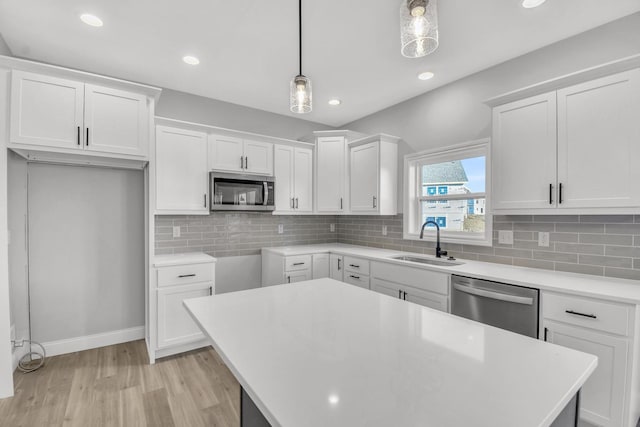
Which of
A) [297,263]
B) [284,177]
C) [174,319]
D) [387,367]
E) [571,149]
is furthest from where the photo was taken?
[284,177]

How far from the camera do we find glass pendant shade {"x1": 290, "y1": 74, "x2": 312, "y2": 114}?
5.59 feet

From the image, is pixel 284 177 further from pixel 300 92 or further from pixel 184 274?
pixel 300 92

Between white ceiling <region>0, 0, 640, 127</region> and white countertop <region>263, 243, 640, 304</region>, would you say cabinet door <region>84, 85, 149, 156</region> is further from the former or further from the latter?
white countertop <region>263, 243, 640, 304</region>

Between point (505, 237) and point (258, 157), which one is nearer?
point (505, 237)

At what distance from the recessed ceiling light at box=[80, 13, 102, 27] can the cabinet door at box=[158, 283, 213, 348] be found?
2.17 meters

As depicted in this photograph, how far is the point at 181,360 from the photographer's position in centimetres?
290

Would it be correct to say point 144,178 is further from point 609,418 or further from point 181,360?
point 609,418

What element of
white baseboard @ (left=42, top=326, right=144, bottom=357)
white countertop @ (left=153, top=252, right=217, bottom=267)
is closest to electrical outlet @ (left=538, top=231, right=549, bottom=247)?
white countertop @ (left=153, top=252, right=217, bottom=267)

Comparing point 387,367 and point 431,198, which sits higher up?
point 431,198

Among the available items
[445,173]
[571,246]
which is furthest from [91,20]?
[571,246]

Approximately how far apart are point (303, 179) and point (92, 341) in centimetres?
285

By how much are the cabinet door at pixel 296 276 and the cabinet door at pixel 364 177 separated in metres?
1.01

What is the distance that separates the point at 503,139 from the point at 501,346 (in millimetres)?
1976

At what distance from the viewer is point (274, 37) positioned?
95.7 inches
